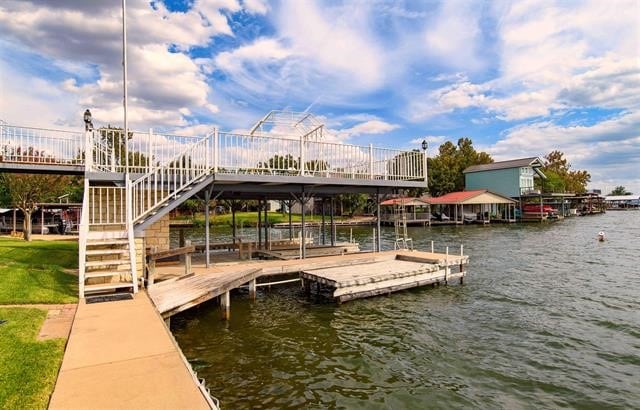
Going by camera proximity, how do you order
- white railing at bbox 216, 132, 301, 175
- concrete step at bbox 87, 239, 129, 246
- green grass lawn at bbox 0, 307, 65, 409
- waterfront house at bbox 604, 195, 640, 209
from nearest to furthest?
green grass lawn at bbox 0, 307, 65, 409
concrete step at bbox 87, 239, 129, 246
white railing at bbox 216, 132, 301, 175
waterfront house at bbox 604, 195, 640, 209

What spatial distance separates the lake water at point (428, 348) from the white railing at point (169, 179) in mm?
3262

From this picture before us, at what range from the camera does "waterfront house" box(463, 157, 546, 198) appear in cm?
6247

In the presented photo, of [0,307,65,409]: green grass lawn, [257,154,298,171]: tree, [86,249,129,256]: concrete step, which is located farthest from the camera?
[257,154,298,171]: tree

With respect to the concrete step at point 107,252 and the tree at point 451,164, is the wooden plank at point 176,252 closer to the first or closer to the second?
the concrete step at point 107,252

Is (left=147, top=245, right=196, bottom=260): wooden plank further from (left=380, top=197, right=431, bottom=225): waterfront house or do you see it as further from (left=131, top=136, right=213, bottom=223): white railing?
(left=380, top=197, right=431, bottom=225): waterfront house

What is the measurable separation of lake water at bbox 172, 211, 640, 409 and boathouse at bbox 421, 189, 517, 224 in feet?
131

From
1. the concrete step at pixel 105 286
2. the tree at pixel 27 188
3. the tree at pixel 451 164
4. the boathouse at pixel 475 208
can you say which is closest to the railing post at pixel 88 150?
the concrete step at pixel 105 286

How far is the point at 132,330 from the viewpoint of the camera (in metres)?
5.95

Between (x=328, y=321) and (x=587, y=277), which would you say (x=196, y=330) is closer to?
(x=328, y=321)

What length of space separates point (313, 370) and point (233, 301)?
5.79 meters

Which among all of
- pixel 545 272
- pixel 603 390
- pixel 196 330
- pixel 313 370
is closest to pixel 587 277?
pixel 545 272

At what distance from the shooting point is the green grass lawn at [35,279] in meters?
7.81

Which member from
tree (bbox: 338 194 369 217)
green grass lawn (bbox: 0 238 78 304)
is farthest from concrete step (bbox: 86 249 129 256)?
tree (bbox: 338 194 369 217)

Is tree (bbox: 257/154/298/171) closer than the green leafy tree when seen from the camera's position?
Yes
